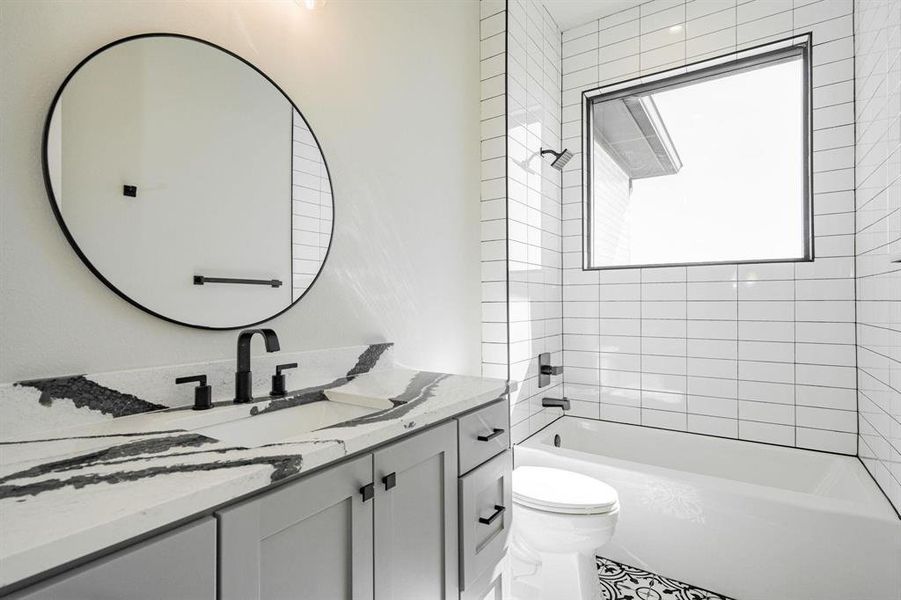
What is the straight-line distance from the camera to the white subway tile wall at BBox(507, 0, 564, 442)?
7.63ft

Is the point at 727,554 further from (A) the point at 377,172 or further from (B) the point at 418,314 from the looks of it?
(A) the point at 377,172

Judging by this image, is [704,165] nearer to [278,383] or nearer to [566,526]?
[566,526]

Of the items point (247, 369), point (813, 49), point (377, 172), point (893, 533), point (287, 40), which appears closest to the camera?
point (247, 369)

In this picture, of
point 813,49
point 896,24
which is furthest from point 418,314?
point 813,49

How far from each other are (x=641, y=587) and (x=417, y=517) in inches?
55.8

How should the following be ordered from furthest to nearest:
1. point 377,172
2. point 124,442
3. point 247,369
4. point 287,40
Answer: point 377,172 → point 287,40 → point 247,369 → point 124,442

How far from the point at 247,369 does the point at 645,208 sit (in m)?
2.55

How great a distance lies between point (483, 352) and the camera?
2320 mm

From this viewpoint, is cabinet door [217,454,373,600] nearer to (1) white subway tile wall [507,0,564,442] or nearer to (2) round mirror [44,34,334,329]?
(2) round mirror [44,34,334,329]

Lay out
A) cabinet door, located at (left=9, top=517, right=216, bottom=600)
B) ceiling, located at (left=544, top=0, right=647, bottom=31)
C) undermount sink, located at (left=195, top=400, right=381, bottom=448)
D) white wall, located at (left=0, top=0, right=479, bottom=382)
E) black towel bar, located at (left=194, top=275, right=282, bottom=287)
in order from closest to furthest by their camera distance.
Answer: cabinet door, located at (left=9, top=517, right=216, bottom=600) → white wall, located at (left=0, top=0, right=479, bottom=382) → undermount sink, located at (left=195, top=400, right=381, bottom=448) → black towel bar, located at (left=194, top=275, right=282, bottom=287) → ceiling, located at (left=544, top=0, right=647, bottom=31)

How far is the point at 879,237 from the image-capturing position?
Result: 1.74 metres

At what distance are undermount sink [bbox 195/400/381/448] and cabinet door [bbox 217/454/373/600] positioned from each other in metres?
0.20

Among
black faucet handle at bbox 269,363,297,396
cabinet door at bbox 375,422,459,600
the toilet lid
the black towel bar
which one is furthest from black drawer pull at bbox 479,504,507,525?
→ the black towel bar

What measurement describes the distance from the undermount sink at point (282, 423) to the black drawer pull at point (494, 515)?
0.45 metres
